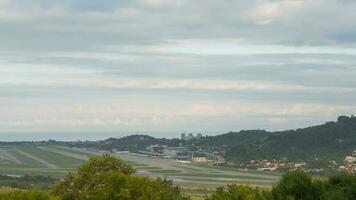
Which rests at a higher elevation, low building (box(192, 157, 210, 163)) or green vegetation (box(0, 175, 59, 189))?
low building (box(192, 157, 210, 163))

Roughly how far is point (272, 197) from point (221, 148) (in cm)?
15914

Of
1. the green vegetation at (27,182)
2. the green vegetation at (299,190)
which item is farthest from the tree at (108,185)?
the green vegetation at (27,182)

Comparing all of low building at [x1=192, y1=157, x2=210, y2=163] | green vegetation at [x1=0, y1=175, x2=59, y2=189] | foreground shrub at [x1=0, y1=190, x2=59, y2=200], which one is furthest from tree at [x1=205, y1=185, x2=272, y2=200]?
low building at [x1=192, y1=157, x2=210, y2=163]

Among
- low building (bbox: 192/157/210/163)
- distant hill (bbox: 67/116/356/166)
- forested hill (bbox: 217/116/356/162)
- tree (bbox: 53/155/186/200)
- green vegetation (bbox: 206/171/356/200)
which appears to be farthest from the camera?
low building (bbox: 192/157/210/163)

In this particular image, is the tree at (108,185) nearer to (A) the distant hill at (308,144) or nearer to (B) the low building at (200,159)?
(A) the distant hill at (308,144)

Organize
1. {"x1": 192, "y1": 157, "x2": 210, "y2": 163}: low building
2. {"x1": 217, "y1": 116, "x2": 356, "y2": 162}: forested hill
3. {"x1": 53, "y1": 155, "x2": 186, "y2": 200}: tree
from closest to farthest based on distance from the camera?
{"x1": 53, "y1": 155, "x2": 186, "y2": 200}: tree, {"x1": 217, "y1": 116, "x2": 356, "y2": 162}: forested hill, {"x1": 192, "y1": 157, "x2": 210, "y2": 163}: low building

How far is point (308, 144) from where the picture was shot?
150 m

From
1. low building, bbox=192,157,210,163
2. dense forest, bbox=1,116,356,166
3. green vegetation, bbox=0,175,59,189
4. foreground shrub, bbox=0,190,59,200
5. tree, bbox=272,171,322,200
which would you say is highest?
dense forest, bbox=1,116,356,166

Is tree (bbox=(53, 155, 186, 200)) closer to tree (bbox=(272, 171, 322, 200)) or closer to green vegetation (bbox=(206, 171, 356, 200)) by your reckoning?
green vegetation (bbox=(206, 171, 356, 200))

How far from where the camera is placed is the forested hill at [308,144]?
142 metres

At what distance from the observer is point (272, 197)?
131ft

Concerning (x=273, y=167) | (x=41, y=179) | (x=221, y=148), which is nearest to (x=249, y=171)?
(x=273, y=167)

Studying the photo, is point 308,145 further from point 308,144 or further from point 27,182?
point 27,182

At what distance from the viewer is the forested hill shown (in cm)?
14238
